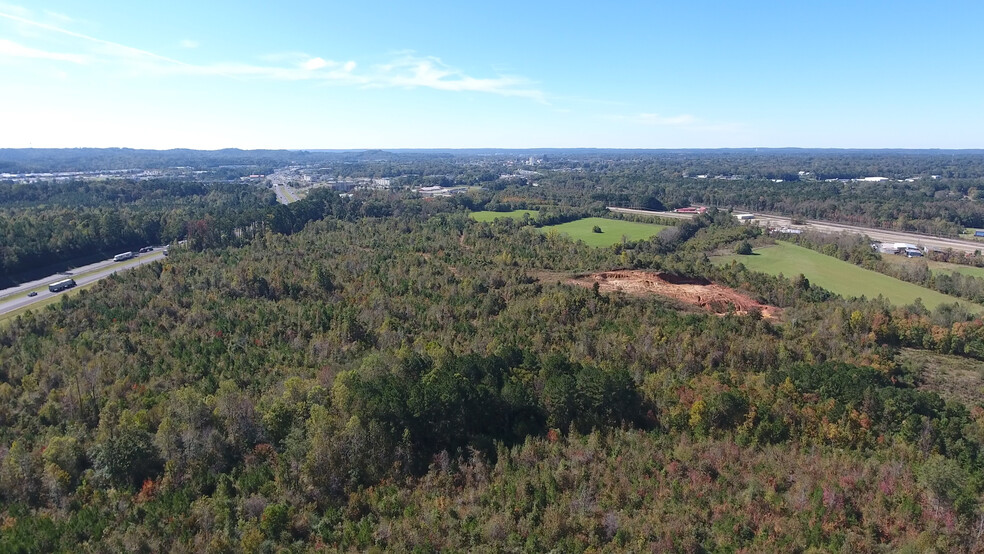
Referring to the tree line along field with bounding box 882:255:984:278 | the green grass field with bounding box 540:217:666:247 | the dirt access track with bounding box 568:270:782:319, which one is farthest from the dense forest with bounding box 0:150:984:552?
the green grass field with bounding box 540:217:666:247

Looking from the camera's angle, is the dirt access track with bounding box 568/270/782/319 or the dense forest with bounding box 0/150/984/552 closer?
the dense forest with bounding box 0/150/984/552

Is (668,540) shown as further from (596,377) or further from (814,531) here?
(596,377)

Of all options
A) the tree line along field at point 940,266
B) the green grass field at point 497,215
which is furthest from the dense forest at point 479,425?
the green grass field at point 497,215

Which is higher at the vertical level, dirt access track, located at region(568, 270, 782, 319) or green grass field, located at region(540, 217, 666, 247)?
green grass field, located at region(540, 217, 666, 247)

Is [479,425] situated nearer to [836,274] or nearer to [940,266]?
[836,274]

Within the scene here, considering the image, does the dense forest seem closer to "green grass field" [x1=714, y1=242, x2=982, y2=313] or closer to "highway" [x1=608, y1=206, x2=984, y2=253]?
"green grass field" [x1=714, y1=242, x2=982, y2=313]

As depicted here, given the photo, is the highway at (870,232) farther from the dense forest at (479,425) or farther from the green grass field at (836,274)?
the dense forest at (479,425)
